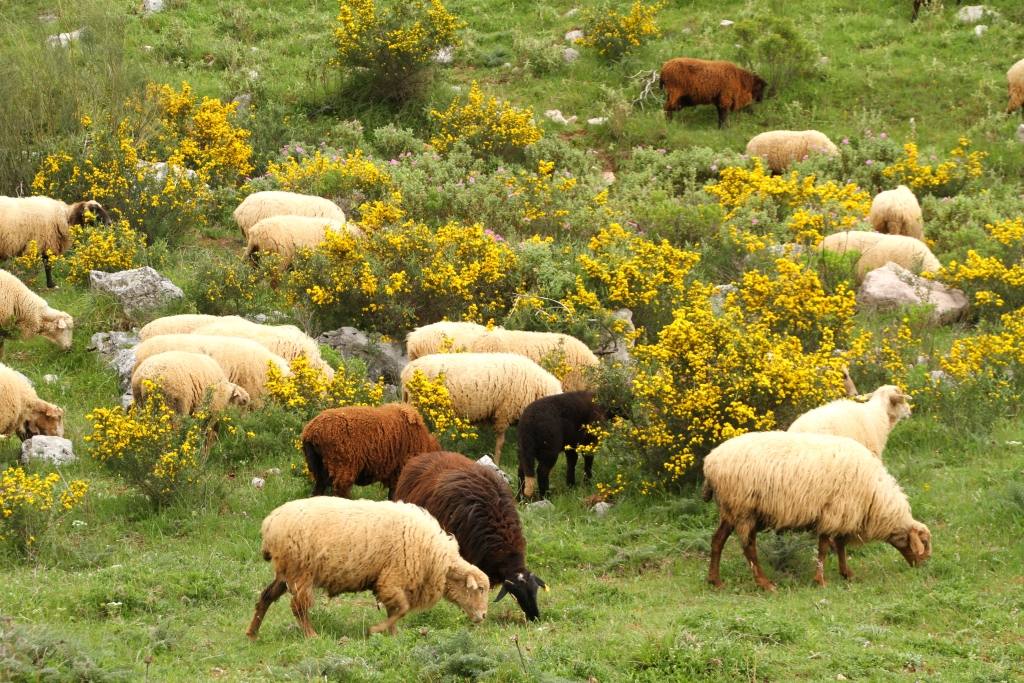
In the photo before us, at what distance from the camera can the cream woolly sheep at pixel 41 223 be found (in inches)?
688

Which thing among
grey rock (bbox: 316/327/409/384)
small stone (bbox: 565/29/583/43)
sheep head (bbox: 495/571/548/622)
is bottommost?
grey rock (bbox: 316/327/409/384)

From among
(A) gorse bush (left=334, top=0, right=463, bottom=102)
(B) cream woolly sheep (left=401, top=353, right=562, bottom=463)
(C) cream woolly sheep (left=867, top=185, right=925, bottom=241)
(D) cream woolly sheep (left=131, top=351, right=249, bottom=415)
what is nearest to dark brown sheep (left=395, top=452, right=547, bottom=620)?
(B) cream woolly sheep (left=401, top=353, right=562, bottom=463)

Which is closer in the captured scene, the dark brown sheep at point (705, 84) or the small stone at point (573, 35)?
the dark brown sheep at point (705, 84)

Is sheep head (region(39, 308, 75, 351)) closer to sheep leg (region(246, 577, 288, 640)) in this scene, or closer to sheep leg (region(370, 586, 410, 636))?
sheep leg (region(246, 577, 288, 640))

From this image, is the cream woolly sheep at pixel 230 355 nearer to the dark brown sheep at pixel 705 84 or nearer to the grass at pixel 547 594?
the grass at pixel 547 594

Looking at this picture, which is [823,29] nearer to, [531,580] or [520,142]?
[520,142]

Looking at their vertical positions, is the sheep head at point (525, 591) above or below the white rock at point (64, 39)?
below

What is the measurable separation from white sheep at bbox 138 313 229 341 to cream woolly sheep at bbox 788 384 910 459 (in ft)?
21.4

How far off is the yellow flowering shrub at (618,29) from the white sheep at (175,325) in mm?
13497

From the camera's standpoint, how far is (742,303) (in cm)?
1466

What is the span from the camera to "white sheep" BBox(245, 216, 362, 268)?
56.3 ft

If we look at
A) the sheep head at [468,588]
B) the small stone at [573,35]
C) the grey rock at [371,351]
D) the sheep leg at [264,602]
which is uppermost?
the sheep leg at [264,602]

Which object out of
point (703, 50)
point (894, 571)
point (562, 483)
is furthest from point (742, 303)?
point (703, 50)

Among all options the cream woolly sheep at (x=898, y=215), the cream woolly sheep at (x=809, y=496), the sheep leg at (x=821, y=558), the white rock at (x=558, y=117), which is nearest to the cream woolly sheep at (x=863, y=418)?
the cream woolly sheep at (x=809, y=496)
